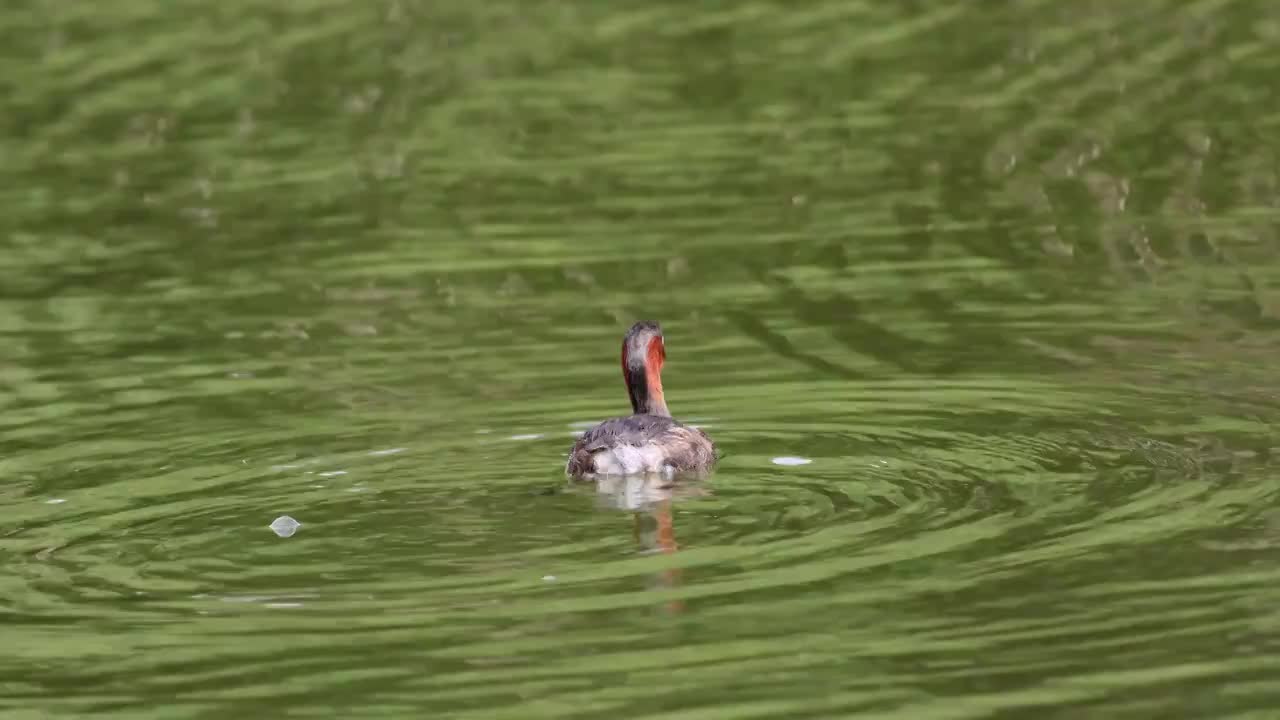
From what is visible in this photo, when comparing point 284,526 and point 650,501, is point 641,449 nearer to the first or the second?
point 650,501

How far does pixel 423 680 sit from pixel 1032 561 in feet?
9.24

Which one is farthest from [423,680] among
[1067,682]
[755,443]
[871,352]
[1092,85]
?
[1092,85]

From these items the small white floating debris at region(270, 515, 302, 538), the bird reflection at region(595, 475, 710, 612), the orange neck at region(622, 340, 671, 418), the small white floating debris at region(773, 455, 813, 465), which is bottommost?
the bird reflection at region(595, 475, 710, 612)

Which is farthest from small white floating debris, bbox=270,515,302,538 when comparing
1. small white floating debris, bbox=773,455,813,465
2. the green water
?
small white floating debris, bbox=773,455,813,465

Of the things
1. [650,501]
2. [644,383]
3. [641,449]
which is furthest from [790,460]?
[644,383]

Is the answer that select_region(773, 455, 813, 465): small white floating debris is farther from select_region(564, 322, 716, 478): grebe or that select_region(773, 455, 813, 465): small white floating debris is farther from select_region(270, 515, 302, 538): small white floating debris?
select_region(270, 515, 302, 538): small white floating debris

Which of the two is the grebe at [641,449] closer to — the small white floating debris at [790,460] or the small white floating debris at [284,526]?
the small white floating debris at [790,460]

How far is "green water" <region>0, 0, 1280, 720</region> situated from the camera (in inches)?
449

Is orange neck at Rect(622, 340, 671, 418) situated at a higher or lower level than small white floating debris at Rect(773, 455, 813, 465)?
higher

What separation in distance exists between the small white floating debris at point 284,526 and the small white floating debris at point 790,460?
251 cm

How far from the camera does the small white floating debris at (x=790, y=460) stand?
47.4ft

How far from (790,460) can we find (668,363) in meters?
3.25

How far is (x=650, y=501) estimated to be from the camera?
551 inches

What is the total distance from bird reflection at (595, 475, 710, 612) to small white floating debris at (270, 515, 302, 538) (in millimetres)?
1493
